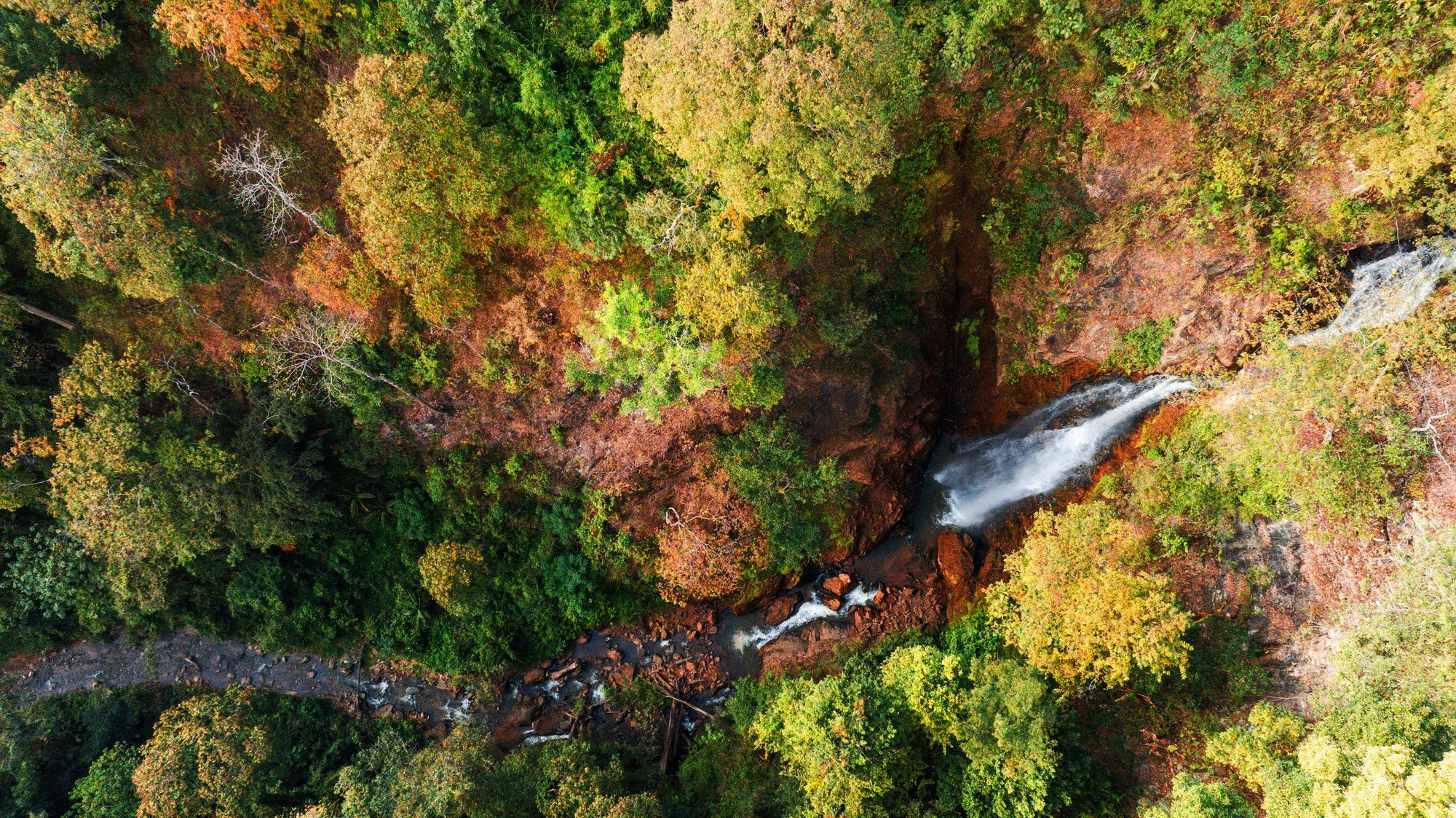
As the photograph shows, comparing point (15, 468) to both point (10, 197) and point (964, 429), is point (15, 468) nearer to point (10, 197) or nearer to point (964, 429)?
point (10, 197)

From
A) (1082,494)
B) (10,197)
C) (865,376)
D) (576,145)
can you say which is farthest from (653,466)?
(10,197)

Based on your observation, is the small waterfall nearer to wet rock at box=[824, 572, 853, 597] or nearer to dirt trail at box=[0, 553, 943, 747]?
dirt trail at box=[0, 553, 943, 747]

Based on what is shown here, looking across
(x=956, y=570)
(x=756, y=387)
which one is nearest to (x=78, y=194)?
(x=756, y=387)

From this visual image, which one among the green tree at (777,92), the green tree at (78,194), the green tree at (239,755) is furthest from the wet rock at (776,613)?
the green tree at (78,194)

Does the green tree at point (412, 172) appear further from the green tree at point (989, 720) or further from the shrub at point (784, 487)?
the green tree at point (989, 720)

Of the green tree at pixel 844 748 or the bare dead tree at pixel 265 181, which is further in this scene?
the green tree at pixel 844 748

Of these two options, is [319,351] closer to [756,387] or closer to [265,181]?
[265,181]

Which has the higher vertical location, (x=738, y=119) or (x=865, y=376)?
(x=738, y=119)
